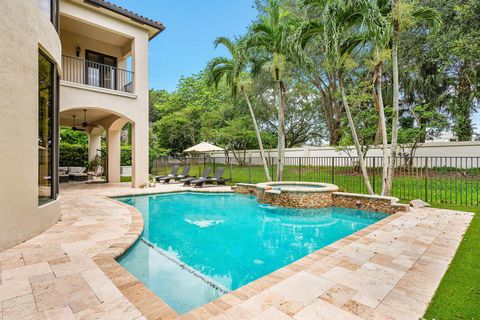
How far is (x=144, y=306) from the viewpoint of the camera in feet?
9.21

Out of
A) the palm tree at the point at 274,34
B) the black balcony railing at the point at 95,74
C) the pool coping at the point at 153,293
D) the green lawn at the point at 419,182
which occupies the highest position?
the palm tree at the point at 274,34

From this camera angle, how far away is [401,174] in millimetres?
14094

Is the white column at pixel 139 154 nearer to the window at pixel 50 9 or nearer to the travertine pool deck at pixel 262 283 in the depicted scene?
the window at pixel 50 9

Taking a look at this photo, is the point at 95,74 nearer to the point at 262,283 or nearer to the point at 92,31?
the point at 92,31

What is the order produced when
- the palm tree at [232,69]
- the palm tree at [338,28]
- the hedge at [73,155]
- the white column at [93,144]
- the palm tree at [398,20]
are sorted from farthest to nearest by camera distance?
the hedge at [73,155], the white column at [93,144], the palm tree at [232,69], the palm tree at [338,28], the palm tree at [398,20]

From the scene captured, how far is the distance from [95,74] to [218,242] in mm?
12054

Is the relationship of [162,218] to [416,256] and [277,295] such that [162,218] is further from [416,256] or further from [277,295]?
[416,256]

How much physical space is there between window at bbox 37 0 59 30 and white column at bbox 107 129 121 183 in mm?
9599

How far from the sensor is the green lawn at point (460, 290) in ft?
8.75

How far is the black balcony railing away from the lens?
12242 mm

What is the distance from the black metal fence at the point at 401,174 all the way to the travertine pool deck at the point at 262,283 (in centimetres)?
443

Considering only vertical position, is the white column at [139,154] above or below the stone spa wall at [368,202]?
above

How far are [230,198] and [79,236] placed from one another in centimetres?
713

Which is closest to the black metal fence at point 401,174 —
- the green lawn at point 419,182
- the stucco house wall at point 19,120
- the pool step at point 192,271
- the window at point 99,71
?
the green lawn at point 419,182
